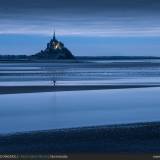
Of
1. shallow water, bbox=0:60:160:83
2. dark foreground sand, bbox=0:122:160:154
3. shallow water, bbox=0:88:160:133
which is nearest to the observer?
dark foreground sand, bbox=0:122:160:154

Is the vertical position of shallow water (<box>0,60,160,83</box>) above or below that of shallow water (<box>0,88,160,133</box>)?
below

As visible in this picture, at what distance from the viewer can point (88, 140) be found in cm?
1193

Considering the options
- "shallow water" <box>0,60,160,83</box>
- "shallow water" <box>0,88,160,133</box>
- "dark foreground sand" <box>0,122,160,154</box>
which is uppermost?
"dark foreground sand" <box>0,122,160,154</box>

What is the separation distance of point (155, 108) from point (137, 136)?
7.18 metres

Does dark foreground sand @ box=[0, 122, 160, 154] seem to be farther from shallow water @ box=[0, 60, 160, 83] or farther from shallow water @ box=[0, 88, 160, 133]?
shallow water @ box=[0, 60, 160, 83]

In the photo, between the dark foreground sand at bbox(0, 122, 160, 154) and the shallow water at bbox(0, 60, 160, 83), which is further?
the shallow water at bbox(0, 60, 160, 83)

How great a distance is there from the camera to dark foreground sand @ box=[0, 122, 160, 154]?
420 inches

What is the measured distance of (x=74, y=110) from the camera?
1877 centimetres

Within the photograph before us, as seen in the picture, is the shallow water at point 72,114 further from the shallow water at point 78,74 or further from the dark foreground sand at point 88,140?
the shallow water at point 78,74

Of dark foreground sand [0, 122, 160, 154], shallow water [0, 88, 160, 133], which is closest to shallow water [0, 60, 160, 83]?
shallow water [0, 88, 160, 133]

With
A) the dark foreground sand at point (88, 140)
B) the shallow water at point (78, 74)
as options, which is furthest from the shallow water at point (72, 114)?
the shallow water at point (78, 74)

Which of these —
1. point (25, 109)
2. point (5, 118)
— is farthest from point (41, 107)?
point (5, 118)

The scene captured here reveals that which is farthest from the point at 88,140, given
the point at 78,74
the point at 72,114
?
the point at 78,74

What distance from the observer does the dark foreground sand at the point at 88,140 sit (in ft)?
35.0
